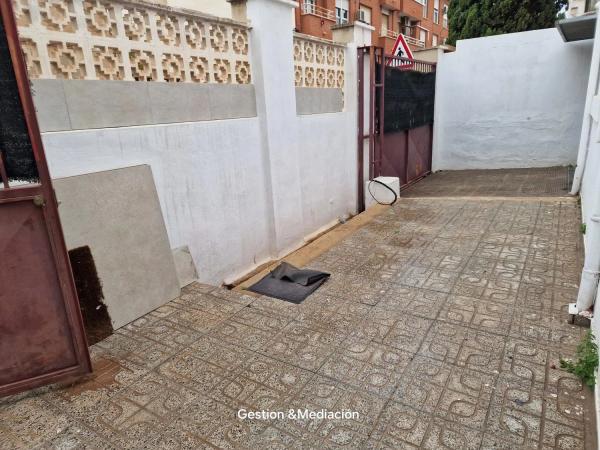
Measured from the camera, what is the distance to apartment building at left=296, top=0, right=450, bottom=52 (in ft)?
57.8

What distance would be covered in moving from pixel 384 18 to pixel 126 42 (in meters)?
24.0

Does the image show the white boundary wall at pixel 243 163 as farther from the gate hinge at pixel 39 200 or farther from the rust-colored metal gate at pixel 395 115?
the rust-colored metal gate at pixel 395 115

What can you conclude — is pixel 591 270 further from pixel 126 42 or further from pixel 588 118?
pixel 588 118

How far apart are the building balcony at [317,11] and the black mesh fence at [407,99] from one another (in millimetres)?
8072

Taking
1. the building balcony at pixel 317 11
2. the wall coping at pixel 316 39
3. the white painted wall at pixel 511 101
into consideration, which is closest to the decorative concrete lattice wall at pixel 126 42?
the wall coping at pixel 316 39

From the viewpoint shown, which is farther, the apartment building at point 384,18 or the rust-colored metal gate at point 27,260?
the apartment building at point 384,18

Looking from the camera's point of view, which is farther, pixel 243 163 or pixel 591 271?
pixel 243 163

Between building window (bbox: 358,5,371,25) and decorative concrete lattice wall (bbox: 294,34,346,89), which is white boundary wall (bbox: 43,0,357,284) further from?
building window (bbox: 358,5,371,25)

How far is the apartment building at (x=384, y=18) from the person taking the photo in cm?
1762

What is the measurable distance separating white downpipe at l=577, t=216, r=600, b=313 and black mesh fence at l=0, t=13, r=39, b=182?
410 centimetres

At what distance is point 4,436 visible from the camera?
2.44 metres

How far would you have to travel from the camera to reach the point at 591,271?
129 inches

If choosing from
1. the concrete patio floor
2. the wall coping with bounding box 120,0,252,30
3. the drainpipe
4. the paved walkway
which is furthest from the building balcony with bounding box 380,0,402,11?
the drainpipe

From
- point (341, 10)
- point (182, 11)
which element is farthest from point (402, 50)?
point (341, 10)
